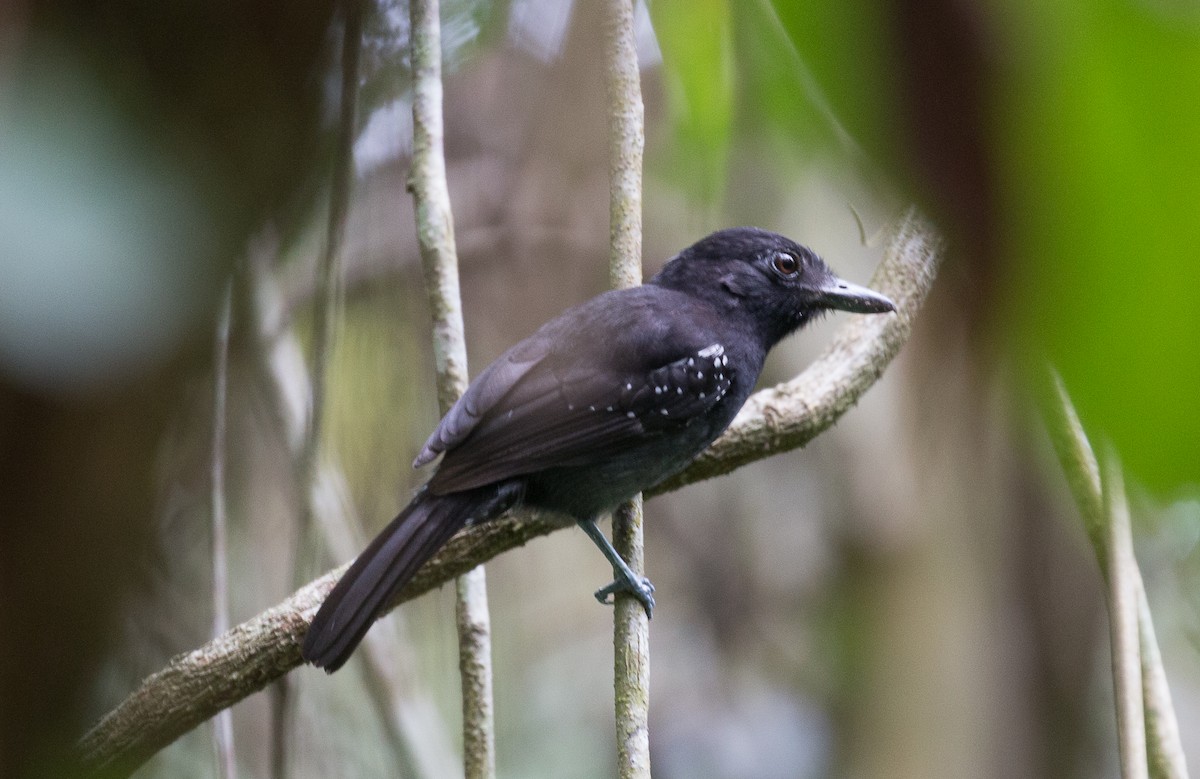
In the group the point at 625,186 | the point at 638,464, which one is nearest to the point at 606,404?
the point at 638,464

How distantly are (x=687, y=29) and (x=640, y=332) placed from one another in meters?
2.33

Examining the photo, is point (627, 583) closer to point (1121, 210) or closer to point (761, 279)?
point (761, 279)

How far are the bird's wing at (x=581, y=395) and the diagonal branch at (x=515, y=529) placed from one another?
297 millimetres

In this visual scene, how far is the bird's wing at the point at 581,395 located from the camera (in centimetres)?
293

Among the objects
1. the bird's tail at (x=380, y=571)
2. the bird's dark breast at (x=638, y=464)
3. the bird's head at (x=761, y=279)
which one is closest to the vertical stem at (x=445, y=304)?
the bird's dark breast at (x=638, y=464)

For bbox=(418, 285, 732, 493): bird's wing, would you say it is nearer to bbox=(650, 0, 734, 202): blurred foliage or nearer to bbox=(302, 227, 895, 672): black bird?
bbox=(302, 227, 895, 672): black bird

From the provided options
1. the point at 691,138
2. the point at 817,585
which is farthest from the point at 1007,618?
the point at 691,138

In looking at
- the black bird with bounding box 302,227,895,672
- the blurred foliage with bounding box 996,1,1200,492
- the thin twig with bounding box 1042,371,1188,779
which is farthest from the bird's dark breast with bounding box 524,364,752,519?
the blurred foliage with bounding box 996,1,1200,492

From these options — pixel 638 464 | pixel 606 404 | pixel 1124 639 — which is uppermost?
pixel 606 404

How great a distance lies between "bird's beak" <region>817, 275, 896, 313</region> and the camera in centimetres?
331

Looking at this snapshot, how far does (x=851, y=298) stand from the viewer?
340 cm

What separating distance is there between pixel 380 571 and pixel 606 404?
85cm

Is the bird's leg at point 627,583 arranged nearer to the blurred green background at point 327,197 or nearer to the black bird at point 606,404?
the black bird at point 606,404

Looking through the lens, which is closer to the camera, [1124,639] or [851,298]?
[1124,639]
